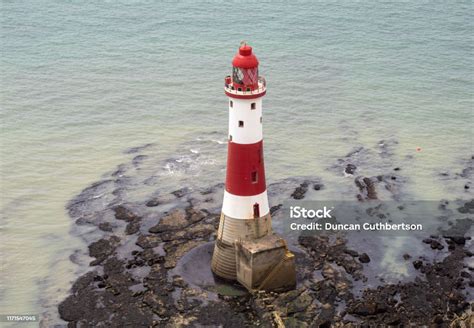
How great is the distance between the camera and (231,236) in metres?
40.2

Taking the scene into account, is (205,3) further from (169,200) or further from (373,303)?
(373,303)

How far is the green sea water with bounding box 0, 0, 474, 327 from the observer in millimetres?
52938

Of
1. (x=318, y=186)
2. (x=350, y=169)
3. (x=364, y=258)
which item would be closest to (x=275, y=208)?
(x=318, y=186)

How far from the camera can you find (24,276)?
43.9 meters

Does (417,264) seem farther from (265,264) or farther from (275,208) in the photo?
(275,208)

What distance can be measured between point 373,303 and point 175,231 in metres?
14.0

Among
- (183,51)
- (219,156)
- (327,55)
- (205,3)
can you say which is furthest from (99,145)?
(205,3)

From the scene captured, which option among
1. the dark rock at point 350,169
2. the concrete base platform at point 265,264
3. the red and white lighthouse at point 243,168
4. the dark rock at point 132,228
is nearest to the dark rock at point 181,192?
the dark rock at point 132,228

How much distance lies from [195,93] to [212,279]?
3209cm

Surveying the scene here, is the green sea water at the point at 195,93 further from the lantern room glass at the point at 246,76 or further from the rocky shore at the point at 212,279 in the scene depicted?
the lantern room glass at the point at 246,76

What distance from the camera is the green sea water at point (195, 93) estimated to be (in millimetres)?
52938

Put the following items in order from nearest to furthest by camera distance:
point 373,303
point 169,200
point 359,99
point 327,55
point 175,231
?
point 373,303, point 175,231, point 169,200, point 359,99, point 327,55

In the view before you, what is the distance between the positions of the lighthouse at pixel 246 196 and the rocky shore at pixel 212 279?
1.43m

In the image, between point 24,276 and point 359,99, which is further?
point 359,99
